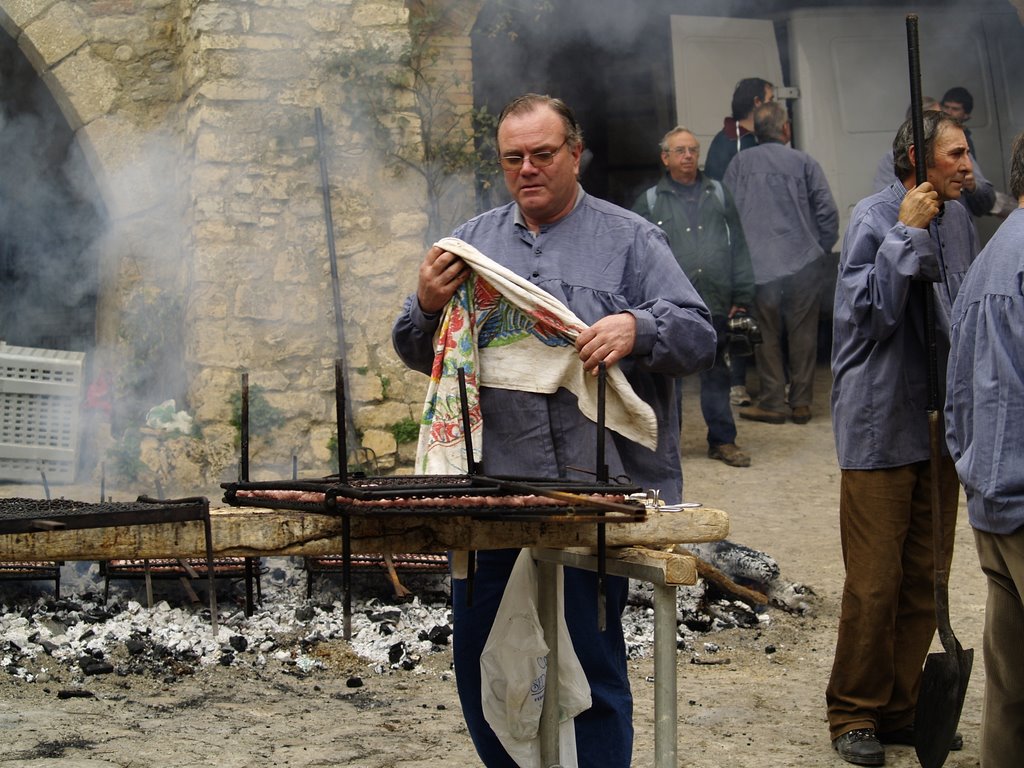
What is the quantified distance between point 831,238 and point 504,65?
3.58 metres

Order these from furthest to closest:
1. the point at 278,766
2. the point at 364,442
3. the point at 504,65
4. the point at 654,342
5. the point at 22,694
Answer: the point at 504,65, the point at 364,442, the point at 22,694, the point at 278,766, the point at 654,342

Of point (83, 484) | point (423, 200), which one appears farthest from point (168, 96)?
point (83, 484)

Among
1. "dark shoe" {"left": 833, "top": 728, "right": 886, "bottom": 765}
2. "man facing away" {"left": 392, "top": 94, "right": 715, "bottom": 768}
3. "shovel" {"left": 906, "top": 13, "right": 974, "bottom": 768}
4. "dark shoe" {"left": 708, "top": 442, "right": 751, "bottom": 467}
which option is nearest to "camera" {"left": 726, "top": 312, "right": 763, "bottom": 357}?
"dark shoe" {"left": 708, "top": 442, "right": 751, "bottom": 467}

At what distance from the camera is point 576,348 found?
3.22 m

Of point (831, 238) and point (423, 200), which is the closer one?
point (423, 200)

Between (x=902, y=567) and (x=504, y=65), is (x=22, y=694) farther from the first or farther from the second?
(x=504, y=65)

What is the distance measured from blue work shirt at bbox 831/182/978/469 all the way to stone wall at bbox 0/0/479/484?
3.98m

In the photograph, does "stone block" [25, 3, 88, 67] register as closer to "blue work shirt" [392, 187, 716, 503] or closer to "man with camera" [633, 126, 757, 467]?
"man with camera" [633, 126, 757, 467]

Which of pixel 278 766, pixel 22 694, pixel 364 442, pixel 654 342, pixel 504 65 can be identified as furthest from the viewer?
pixel 504 65

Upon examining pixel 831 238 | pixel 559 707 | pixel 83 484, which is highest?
pixel 831 238

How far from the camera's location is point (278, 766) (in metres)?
4.08

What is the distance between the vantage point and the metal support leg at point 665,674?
285 cm

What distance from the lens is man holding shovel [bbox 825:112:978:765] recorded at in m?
4.02

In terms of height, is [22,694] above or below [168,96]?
below
